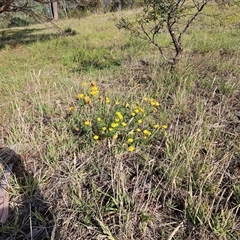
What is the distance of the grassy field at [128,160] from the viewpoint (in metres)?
1.71

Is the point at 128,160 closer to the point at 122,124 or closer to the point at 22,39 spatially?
the point at 122,124

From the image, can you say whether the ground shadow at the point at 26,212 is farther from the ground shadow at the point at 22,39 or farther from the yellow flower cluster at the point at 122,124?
the ground shadow at the point at 22,39

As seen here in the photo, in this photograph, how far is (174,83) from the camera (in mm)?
3533

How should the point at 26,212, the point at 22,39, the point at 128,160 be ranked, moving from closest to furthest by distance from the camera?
the point at 26,212 < the point at 128,160 < the point at 22,39

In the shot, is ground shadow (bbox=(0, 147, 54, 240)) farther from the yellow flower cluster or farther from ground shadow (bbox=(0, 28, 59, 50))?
ground shadow (bbox=(0, 28, 59, 50))

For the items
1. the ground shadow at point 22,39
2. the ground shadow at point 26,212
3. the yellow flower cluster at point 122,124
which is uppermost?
the ground shadow at point 22,39

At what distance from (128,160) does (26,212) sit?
2.90 ft

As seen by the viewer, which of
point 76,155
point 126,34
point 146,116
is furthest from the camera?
point 126,34

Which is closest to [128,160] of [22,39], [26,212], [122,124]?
[122,124]

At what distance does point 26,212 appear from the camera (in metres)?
1.89

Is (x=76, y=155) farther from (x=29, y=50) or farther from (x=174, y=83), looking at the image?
(x=29, y=50)

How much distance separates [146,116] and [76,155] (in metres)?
0.86

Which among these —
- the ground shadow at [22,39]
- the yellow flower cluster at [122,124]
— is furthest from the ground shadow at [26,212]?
the ground shadow at [22,39]

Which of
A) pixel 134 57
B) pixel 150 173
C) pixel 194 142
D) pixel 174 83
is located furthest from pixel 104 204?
pixel 134 57
